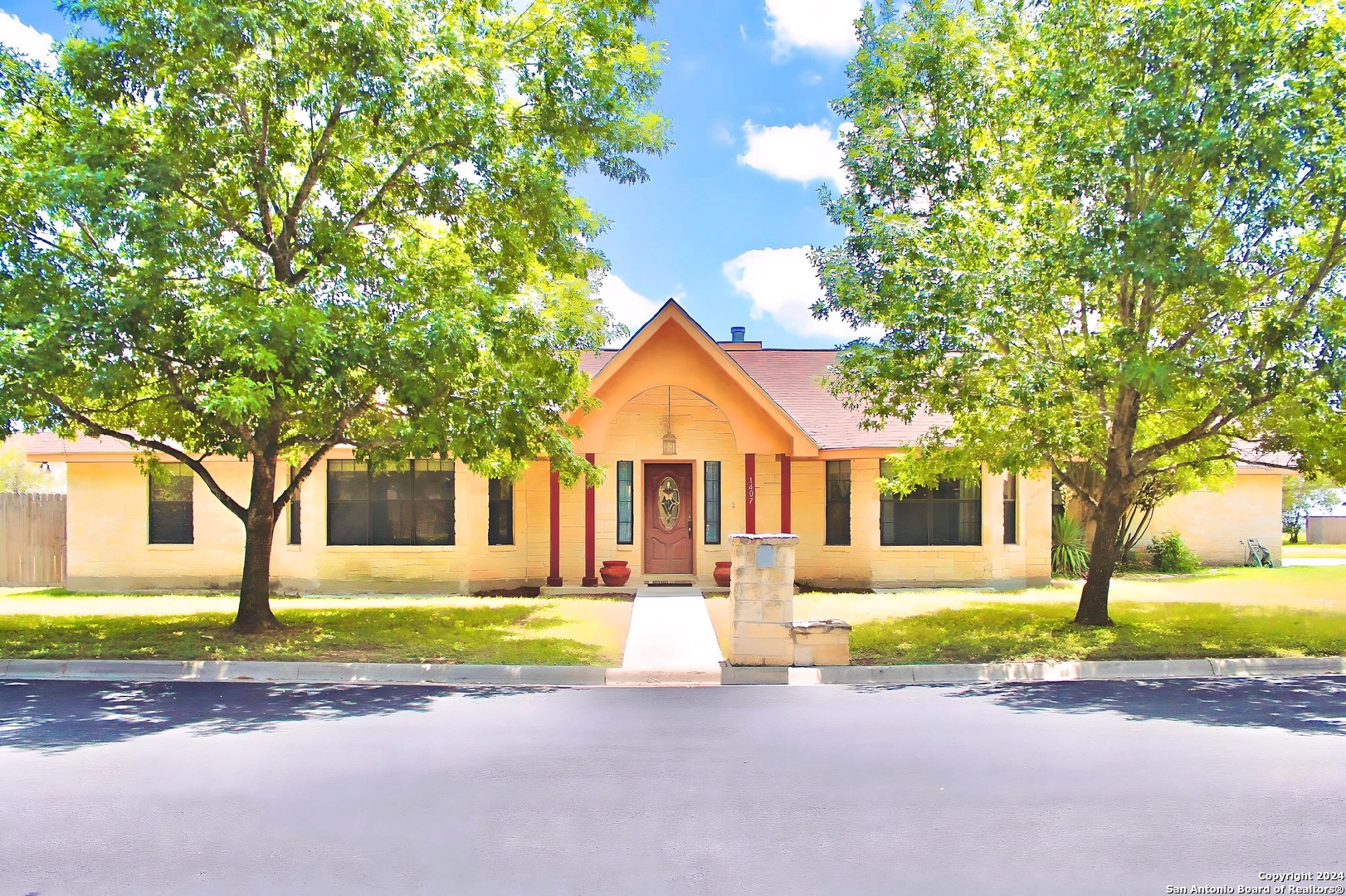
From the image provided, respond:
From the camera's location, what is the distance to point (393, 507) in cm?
1739

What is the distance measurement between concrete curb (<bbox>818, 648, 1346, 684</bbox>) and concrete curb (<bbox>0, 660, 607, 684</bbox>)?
2.84 m

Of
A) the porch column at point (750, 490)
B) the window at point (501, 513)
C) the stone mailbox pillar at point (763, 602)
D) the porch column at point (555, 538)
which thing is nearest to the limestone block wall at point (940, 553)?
the porch column at point (750, 490)

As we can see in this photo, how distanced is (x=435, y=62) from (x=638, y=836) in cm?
874

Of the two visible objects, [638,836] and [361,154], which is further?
[361,154]

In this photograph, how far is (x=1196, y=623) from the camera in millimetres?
12672

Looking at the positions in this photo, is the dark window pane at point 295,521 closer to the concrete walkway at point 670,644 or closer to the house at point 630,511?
the house at point 630,511

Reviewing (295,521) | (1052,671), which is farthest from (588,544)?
(1052,671)

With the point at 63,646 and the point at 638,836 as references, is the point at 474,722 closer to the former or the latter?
the point at 638,836

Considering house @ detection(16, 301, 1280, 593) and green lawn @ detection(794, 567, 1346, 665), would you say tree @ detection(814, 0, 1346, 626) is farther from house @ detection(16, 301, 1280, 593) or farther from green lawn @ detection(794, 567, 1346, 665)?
house @ detection(16, 301, 1280, 593)

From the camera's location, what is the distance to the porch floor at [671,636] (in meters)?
10.1

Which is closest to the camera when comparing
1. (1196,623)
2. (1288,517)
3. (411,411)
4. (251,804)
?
(251,804)

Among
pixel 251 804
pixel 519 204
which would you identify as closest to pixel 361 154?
pixel 519 204

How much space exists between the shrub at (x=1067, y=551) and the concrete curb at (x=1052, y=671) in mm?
10406

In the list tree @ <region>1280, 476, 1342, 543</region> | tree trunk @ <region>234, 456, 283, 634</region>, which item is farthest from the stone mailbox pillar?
tree @ <region>1280, 476, 1342, 543</region>
